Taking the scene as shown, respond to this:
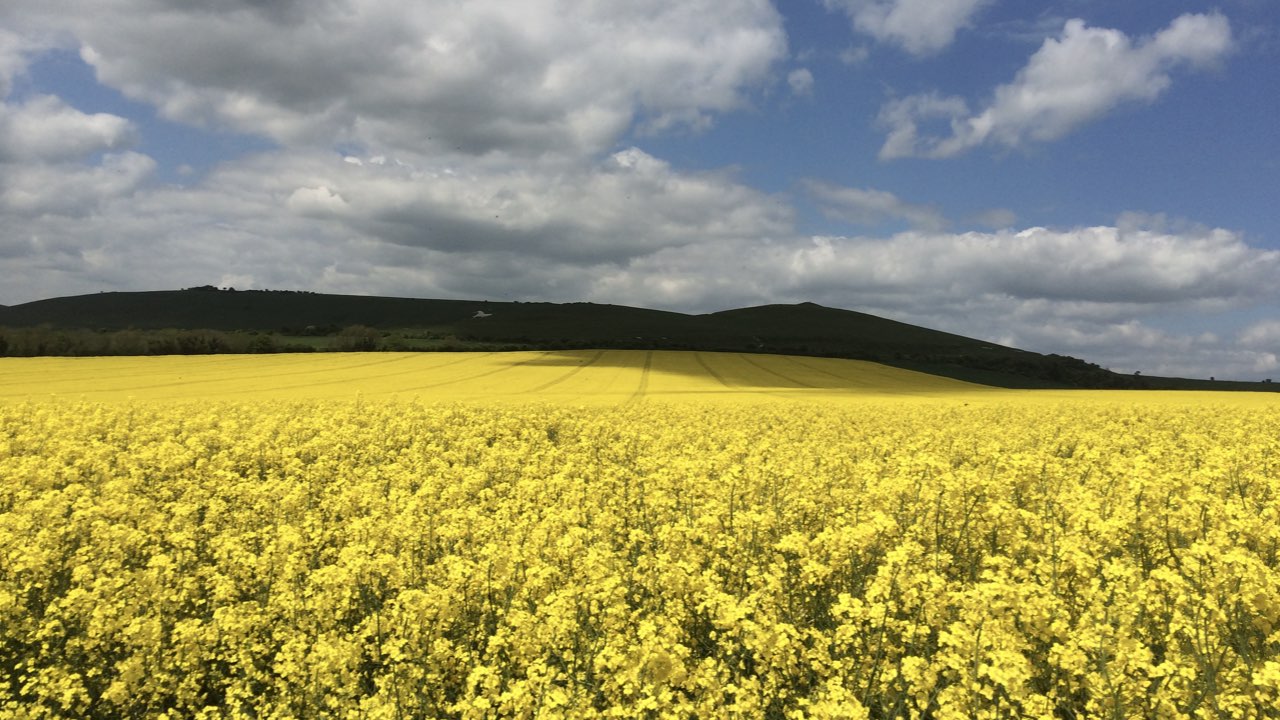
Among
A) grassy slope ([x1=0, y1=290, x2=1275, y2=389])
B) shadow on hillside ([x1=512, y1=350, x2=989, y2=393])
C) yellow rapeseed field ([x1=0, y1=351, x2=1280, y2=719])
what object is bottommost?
yellow rapeseed field ([x1=0, y1=351, x2=1280, y2=719])

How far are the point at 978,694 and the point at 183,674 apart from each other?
6.04 meters

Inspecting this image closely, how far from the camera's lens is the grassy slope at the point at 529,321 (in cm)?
7638

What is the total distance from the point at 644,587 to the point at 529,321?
96.2 metres

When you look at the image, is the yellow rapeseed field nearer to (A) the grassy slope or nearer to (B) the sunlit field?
(B) the sunlit field

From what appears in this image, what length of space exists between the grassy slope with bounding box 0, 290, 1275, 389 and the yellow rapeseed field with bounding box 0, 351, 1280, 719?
56854 millimetres

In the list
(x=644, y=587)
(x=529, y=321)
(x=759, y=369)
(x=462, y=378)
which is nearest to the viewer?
(x=644, y=587)

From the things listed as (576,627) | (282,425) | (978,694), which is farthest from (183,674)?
(282,425)

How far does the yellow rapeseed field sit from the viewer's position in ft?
A: 13.3

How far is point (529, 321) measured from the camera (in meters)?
99.9

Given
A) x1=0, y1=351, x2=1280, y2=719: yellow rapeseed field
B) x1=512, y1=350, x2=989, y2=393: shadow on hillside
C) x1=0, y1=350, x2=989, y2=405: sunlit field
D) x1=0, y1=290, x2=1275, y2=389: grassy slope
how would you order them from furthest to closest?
1. x1=0, y1=290, x2=1275, y2=389: grassy slope
2. x1=512, y1=350, x2=989, y2=393: shadow on hillside
3. x1=0, y1=350, x2=989, y2=405: sunlit field
4. x1=0, y1=351, x2=1280, y2=719: yellow rapeseed field

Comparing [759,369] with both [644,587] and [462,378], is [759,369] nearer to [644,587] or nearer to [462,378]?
[462,378]

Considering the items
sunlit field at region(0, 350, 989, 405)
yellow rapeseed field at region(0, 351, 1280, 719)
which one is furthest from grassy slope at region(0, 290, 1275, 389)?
yellow rapeseed field at region(0, 351, 1280, 719)

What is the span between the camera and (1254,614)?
15.2ft

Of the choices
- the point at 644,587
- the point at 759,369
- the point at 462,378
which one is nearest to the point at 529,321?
the point at 759,369
